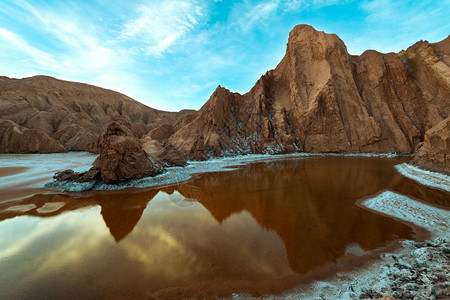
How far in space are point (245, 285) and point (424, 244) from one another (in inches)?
201

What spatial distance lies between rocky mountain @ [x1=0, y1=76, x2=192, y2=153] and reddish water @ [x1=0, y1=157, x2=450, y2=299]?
36.3m

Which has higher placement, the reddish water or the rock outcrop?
the rock outcrop

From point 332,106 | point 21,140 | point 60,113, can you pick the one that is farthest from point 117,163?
point 60,113

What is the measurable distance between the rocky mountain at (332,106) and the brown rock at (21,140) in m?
21.1

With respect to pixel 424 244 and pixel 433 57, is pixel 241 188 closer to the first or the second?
pixel 424 244

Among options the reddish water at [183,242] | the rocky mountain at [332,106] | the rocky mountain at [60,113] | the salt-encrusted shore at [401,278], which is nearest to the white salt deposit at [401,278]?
the salt-encrusted shore at [401,278]

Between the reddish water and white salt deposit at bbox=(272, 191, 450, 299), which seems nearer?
white salt deposit at bbox=(272, 191, 450, 299)

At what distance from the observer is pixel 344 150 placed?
35.9m

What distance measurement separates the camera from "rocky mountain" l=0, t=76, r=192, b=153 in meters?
37.8

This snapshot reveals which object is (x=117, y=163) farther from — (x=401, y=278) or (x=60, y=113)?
(x=60, y=113)

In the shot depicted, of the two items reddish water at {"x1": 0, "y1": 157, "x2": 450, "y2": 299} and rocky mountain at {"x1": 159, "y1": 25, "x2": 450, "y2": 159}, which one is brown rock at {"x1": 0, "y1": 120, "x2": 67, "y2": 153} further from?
reddish water at {"x1": 0, "y1": 157, "x2": 450, "y2": 299}

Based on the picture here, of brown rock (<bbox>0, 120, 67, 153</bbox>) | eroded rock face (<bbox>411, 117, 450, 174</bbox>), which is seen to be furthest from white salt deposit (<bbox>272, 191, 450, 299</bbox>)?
brown rock (<bbox>0, 120, 67, 153</bbox>)

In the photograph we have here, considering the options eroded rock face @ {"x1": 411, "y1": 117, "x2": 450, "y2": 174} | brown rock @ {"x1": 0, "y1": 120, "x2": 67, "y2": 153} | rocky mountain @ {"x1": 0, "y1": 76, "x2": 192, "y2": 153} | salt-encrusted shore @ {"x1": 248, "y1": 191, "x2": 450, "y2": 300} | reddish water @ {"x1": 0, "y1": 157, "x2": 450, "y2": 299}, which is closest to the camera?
salt-encrusted shore @ {"x1": 248, "y1": 191, "x2": 450, "y2": 300}

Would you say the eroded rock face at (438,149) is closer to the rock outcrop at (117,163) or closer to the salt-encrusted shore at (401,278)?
the salt-encrusted shore at (401,278)
